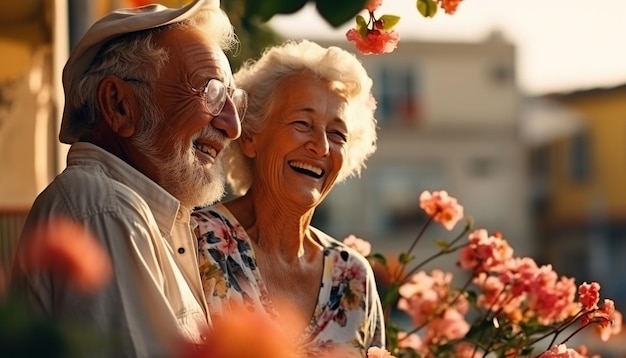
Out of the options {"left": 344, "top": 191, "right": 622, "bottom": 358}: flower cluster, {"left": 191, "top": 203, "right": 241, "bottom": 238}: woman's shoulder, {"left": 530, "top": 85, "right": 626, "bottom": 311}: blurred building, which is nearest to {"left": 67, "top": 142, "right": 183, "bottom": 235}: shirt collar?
{"left": 191, "top": 203, "right": 241, "bottom": 238}: woman's shoulder

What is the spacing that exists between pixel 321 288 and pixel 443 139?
121 ft

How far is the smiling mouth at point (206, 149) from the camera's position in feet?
9.70

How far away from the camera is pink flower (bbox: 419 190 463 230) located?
4.29 meters

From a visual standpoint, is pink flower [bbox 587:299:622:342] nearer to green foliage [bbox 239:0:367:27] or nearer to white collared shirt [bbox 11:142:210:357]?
white collared shirt [bbox 11:142:210:357]

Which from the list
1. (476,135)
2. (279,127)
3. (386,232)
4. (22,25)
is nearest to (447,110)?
(476,135)

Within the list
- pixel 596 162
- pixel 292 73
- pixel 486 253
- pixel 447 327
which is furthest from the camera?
pixel 596 162

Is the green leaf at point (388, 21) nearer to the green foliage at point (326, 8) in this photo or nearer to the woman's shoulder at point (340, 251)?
the woman's shoulder at point (340, 251)

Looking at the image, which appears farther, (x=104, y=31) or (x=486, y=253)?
(x=486, y=253)

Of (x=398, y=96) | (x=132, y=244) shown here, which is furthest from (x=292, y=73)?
(x=398, y=96)

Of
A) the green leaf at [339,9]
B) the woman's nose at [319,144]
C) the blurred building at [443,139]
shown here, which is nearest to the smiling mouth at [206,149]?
the green leaf at [339,9]

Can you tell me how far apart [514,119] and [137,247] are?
38906mm

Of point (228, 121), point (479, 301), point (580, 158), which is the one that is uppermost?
point (228, 121)

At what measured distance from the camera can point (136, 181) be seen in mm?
2768

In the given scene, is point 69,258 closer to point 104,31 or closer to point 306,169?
point 104,31
